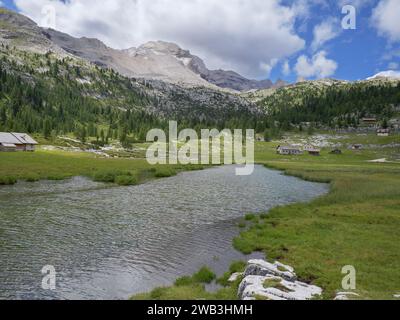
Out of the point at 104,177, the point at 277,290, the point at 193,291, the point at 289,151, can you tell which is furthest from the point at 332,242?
the point at 289,151

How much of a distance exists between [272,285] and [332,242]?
14.6m

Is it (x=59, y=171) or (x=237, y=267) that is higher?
(x=59, y=171)

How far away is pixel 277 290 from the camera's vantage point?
18.1m

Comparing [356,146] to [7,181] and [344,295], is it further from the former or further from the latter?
[344,295]

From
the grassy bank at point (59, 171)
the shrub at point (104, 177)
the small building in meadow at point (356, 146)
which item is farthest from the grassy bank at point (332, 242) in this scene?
the small building in meadow at point (356, 146)

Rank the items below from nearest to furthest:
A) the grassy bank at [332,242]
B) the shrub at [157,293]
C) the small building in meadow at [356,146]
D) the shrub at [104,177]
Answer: the shrub at [157,293]
the grassy bank at [332,242]
the shrub at [104,177]
the small building in meadow at [356,146]

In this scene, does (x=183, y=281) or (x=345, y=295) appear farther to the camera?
(x=183, y=281)

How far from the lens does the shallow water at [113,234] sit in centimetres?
2325

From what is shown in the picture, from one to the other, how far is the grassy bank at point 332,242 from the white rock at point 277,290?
3.24 feet

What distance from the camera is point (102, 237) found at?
3331 centimetres

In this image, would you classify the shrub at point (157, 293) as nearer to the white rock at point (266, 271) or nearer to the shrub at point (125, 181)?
the white rock at point (266, 271)

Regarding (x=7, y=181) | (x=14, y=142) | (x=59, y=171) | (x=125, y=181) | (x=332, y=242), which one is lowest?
(x=332, y=242)

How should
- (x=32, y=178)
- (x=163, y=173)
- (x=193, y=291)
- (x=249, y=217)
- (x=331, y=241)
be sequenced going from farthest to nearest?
(x=163, y=173), (x=32, y=178), (x=249, y=217), (x=331, y=241), (x=193, y=291)
